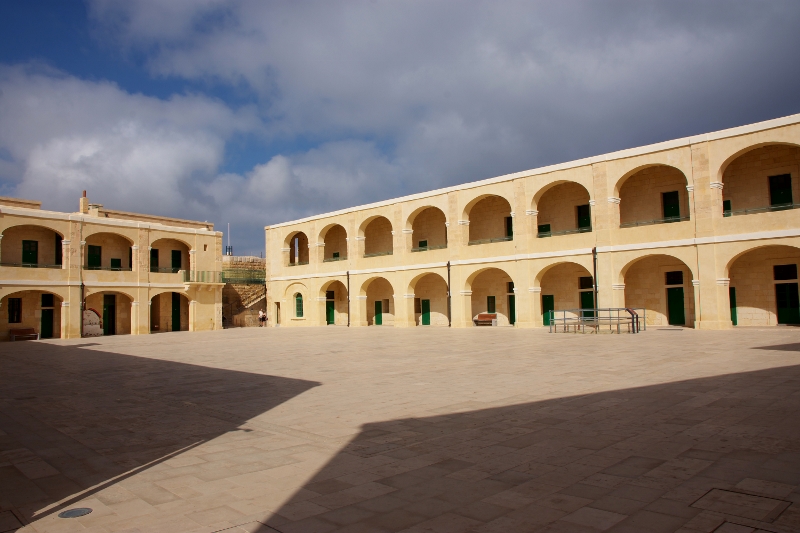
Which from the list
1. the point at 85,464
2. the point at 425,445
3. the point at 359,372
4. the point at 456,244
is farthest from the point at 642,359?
the point at 456,244

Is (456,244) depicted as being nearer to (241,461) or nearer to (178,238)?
(178,238)

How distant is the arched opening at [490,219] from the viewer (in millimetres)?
30391

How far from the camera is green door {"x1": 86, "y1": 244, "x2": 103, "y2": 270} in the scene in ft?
101

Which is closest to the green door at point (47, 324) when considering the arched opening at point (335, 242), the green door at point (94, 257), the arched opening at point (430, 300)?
the green door at point (94, 257)

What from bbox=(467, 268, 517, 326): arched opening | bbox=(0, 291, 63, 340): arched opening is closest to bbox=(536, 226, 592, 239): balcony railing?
bbox=(467, 268, 517, 326): arched opening

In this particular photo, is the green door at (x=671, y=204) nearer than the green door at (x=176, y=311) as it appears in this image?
Yes

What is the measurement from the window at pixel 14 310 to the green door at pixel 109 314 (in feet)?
14.7

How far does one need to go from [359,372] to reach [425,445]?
6267 millimetres

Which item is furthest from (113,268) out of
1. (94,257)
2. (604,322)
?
(604,322)

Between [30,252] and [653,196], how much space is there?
30.8m

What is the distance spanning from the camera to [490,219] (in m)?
30.9

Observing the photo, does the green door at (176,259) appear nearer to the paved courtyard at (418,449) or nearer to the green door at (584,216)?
the paved courtyard at (418,449)

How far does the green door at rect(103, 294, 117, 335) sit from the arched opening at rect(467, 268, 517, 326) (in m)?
20.7

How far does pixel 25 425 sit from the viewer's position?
7570mm
